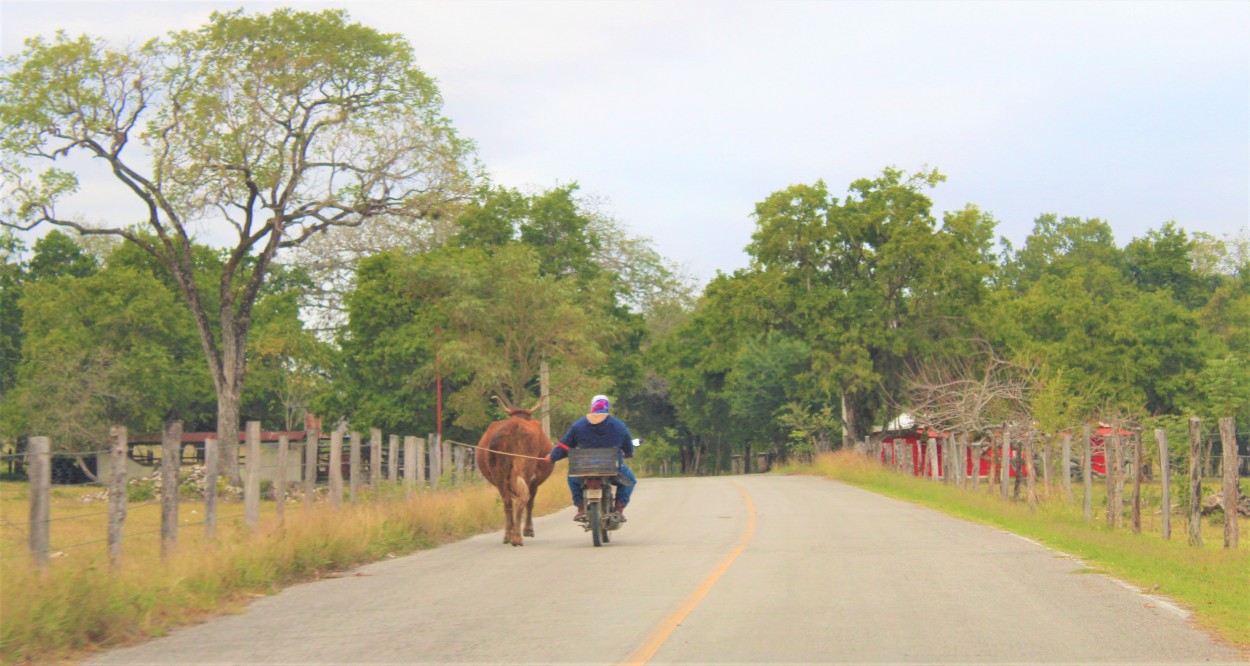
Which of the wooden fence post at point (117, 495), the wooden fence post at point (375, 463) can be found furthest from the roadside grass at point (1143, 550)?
the wooden fence post at point (375, 463)

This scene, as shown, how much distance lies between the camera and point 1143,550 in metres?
16.4

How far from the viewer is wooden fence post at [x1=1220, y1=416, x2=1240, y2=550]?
16531mm

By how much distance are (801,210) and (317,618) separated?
161 feet

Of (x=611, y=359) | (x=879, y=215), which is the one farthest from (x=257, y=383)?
(x=879, y=215)

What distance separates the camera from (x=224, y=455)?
44.3 meters

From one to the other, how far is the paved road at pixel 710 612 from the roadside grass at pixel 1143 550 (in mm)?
480

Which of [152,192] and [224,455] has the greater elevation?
[152,192]

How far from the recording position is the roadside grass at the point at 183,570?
29.0 ft

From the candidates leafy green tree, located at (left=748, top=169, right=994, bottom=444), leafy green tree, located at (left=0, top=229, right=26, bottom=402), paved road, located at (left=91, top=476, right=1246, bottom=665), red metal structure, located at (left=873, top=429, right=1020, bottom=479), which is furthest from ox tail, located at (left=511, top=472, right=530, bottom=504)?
leafy green tree, located at (left=0, top=229, right=26, bottom=402)

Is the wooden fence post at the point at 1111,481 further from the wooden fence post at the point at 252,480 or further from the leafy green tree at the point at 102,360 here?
the leafy green tree at the point at 102,360

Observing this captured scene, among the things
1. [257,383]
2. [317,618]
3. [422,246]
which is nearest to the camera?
[317,618]

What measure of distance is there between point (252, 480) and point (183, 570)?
3.18m

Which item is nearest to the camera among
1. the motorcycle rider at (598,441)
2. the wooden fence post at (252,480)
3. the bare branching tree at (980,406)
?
the wooden fence post at (252,480)

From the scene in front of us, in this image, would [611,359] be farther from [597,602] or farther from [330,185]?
[597,602]
